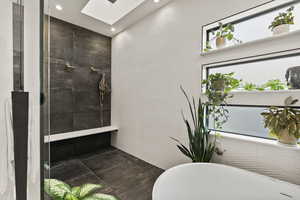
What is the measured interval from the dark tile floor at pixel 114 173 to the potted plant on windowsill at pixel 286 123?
1544mm

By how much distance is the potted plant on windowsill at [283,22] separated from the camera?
3.81 ft

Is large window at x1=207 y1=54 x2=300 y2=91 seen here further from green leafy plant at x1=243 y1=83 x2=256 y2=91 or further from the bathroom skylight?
the bathroom skylight

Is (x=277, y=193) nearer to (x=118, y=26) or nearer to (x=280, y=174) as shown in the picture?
(x=280, y=174)

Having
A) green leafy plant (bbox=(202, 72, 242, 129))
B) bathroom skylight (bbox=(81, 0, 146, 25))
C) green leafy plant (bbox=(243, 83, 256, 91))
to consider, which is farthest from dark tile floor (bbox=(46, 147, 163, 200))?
bathroom skylight (bbox=(81, 0, 146, 25))

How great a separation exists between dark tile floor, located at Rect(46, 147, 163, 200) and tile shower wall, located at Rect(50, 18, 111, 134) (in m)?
0.76

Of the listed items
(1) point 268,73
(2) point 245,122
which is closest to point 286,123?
(2) point 245,122

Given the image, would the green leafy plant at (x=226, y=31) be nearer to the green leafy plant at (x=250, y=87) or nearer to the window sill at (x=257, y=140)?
the green leafy plant at (x=250, y=87)

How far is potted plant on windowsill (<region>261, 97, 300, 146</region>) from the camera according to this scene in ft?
3.58

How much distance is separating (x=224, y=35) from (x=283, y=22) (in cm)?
49

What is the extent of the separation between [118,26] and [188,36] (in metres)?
1.67

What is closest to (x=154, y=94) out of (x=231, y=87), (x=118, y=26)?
(x=231, y=87)

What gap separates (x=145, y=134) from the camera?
2.43 m

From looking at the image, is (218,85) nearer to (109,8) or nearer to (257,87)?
(257,87)

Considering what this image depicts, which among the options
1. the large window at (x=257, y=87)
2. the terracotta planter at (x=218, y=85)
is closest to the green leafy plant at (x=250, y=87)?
the large window at (x=257, y=87)
